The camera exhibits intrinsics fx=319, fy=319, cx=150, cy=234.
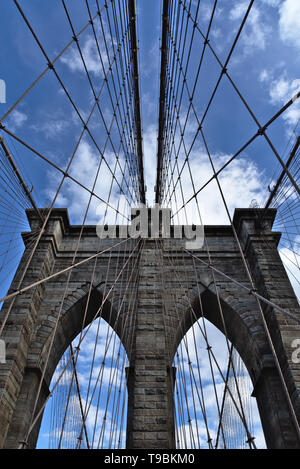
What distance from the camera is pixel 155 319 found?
6840mm

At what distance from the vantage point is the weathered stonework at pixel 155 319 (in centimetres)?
570

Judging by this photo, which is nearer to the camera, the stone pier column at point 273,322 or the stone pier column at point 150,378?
the stone pier column at point 150,378

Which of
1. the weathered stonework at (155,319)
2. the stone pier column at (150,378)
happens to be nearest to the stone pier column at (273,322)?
the weathered stonework at (155,319)

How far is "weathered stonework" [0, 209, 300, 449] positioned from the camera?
5.70 m

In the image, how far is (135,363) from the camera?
608cm

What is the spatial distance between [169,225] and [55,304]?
394 cm

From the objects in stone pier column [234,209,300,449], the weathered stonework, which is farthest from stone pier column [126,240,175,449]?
stone pier column [234,209,300,449]

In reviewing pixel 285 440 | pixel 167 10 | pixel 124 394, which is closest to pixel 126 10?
pixel 167 10

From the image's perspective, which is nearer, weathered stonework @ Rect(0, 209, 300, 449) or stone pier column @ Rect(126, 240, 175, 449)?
stone pier column @ Rect(126, 240, 175, 449)

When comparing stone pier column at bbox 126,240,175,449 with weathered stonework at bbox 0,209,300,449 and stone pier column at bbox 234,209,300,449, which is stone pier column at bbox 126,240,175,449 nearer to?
weathered stonework at bbox 0,209,300,449

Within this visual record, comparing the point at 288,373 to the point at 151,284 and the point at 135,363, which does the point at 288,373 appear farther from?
the point at 151,284

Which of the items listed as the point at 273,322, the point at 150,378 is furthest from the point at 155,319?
the point at 273,322

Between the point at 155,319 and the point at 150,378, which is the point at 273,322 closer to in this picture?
the point at 155,319

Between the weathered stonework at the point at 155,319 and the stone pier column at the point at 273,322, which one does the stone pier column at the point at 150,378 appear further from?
the stone pier column at the point at 273,322
